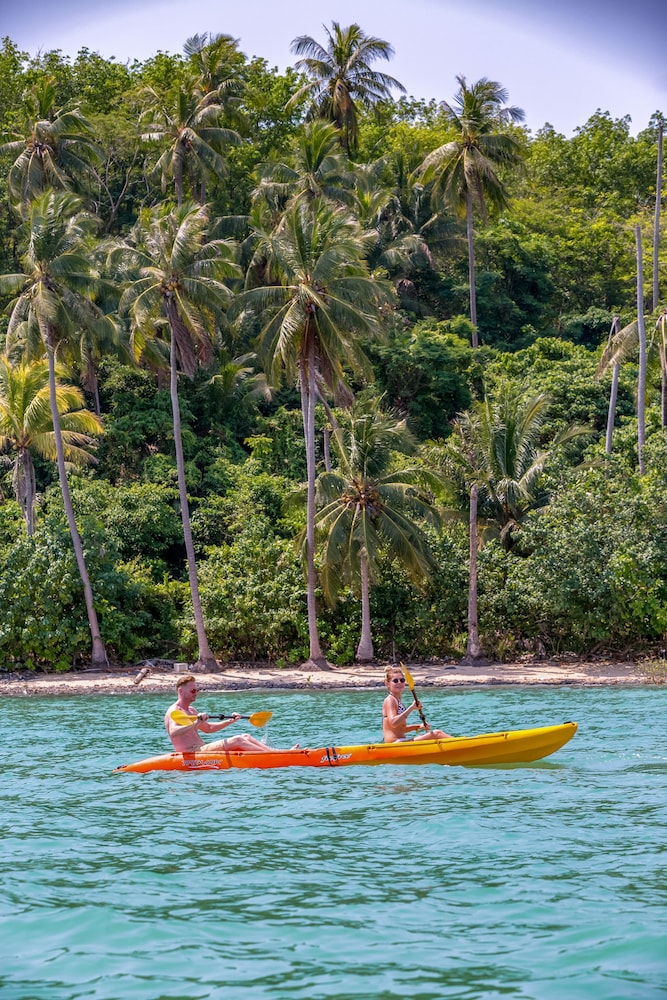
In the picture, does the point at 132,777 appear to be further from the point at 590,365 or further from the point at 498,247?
the point at 498,247

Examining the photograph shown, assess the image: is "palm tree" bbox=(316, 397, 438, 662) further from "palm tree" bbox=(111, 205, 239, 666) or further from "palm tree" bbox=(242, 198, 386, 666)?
"palm tree" bbox=(111, 205, 239, 666)

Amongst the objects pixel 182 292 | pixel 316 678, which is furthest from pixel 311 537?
pixel 182 292

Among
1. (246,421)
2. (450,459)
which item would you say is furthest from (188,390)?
(450,459)

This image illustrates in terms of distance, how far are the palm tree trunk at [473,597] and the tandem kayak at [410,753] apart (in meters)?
18.0

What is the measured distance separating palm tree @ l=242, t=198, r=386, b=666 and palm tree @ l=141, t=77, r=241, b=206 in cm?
1561

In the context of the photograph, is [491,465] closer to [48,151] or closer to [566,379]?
[566,379]

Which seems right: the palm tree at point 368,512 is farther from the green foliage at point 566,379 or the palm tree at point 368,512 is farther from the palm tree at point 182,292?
the green foliage at point 566,379

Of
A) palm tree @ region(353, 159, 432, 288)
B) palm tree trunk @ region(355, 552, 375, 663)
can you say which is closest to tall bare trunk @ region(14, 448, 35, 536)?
palm tree trunk @ region(355, 552, 375, 663)

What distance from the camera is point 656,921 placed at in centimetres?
903

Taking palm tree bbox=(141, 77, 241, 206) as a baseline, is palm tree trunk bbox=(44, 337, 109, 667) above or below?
below

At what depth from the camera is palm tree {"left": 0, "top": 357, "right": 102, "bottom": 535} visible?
36938 mm

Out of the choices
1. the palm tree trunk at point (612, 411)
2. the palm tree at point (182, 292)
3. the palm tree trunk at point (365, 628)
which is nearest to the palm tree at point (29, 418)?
the palm tree at point (182, 292)

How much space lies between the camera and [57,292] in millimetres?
34250

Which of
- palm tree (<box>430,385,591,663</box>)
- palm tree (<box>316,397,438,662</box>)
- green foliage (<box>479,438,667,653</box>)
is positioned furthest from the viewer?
palm tree (<box>430,385,591,663</box>)
